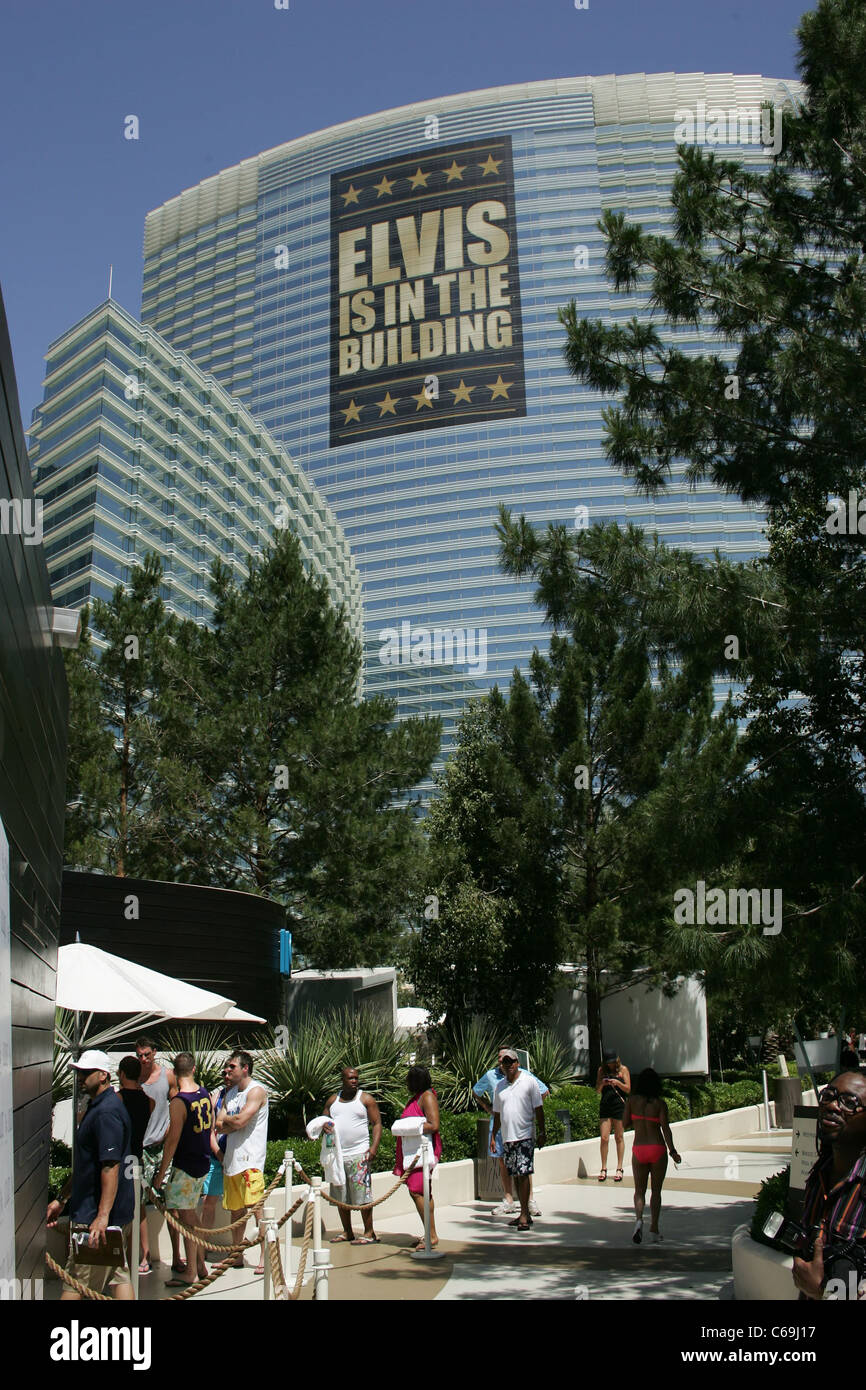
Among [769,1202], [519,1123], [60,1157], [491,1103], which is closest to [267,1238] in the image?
[769,1202]

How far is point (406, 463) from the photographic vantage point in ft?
328

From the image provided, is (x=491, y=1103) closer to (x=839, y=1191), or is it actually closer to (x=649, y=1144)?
(x=649, y=1144)

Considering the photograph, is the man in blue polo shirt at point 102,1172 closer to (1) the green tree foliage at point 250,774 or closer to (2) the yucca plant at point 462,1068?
(2) the yucca plant at point 462,1068

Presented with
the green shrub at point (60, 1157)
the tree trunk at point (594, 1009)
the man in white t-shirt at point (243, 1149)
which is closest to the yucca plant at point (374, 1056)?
the green shrub at point (60, 1157)

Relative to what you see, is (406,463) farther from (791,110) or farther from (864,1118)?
(864,1118)

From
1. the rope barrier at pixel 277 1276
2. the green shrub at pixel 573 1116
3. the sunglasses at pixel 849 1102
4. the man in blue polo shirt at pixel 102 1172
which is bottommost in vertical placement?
the green shrub at pixel 573 1116

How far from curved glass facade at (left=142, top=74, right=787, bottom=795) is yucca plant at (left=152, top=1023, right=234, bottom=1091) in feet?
250

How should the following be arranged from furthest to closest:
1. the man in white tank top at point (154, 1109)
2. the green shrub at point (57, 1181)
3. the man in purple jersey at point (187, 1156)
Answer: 1. the green shrub at point (57, 1181)
2. the man in white tank top at point (154, 1109)
3. the man in purple jersey at point (187, 1156)

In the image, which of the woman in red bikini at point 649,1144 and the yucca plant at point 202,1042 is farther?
the yucca plant at point 202,1042

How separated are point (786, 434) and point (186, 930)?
407 inches

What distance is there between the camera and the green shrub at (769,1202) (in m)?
6.63

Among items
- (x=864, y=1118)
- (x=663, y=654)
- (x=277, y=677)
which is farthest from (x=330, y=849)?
(x=864, y=1118)

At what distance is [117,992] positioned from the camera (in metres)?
9.20

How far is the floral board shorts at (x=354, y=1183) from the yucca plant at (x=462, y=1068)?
4063 millimetres
